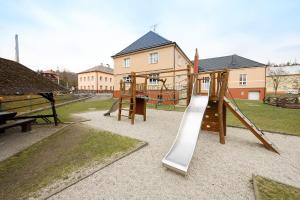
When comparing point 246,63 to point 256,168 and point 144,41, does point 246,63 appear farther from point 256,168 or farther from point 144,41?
point 256,168

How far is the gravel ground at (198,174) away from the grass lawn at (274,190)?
139 mm

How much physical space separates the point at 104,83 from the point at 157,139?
49504 mm

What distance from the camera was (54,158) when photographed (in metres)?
3.94

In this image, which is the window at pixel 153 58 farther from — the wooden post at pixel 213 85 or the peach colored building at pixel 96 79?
the peach colored building at pixel 96 79

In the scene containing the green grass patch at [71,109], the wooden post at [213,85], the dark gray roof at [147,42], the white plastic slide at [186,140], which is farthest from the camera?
the dark gray roof at [147,42]

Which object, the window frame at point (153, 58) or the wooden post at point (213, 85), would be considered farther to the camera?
the window frame at point (153, 58)

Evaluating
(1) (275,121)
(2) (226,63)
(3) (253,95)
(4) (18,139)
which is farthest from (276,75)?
(4) (18,139)

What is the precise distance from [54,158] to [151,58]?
697 inches

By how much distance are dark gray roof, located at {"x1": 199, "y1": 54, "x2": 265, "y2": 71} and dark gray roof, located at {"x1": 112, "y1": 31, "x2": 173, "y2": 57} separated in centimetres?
1347

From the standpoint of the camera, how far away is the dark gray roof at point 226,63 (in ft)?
86.6

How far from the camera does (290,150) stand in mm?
4328

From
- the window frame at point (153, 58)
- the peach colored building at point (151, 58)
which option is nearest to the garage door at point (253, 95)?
the peach colored building at point (151, 58)

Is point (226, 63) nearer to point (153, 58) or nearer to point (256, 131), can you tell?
point (153, 58)

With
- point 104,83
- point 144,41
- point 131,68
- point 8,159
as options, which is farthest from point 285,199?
point 104,83
